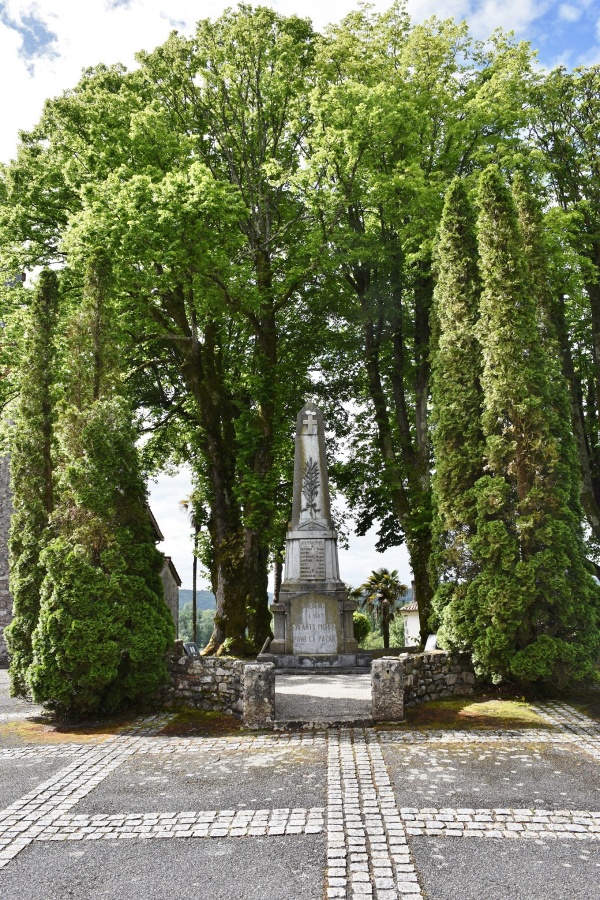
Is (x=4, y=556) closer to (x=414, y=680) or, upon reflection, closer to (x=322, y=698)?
(x=322, y=698)

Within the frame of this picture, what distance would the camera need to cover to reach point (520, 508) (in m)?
11.5

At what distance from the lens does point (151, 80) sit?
18.2 meters

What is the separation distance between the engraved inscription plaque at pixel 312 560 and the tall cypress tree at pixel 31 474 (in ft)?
21.0

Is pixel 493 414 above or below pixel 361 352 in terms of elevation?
below

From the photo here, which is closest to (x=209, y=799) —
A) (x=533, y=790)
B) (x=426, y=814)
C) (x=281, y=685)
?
(x=426, y=814)

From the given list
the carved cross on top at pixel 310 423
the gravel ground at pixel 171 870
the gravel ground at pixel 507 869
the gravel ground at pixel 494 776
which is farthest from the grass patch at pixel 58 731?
the carved cross on top at pixel 310 423

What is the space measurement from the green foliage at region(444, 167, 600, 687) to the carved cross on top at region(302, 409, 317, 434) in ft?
19.1

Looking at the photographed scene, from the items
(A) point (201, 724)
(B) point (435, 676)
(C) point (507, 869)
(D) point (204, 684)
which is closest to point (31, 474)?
(D) point (204, 684)

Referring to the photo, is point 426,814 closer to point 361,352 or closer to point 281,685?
point 281,685

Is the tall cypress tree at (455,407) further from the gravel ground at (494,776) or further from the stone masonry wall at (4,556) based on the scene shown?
the stone masonry wall at (4,556)

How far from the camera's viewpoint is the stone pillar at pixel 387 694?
9555 millimetres

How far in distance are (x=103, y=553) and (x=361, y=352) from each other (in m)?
12.3

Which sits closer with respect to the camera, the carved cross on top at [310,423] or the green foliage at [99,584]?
the green foliage at [99,584]

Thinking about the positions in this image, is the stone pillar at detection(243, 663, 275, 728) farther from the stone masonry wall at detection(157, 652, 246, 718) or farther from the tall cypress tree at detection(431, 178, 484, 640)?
the tall cypress tree at detection(431, 178, 484, 640)
